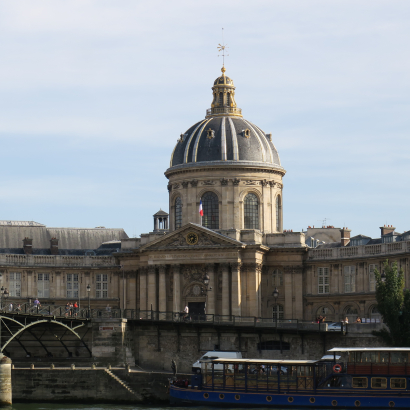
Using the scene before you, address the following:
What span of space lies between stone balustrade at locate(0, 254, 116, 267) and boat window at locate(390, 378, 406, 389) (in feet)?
157

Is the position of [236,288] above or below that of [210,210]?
below

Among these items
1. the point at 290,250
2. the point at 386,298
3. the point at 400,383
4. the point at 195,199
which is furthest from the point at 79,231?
the point at 400,383

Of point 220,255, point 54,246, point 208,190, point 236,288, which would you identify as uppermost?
point 208,190

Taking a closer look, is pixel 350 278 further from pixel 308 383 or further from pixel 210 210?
pixel 308 383

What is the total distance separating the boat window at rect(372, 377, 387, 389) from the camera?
7936 centimetres

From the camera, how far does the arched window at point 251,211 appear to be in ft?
385

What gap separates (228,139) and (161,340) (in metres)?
27.3

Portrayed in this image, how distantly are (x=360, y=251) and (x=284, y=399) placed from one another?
3336 centimetres

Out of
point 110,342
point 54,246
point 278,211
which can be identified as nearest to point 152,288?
point 54,246

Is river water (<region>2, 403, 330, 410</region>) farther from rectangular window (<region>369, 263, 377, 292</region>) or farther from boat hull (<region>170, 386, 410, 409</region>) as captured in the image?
rectangular window (<region>369, 263, 377, 292</region>)

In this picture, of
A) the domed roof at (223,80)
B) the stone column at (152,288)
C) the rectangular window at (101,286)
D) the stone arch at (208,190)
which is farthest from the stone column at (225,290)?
the domed roof at (223,80)

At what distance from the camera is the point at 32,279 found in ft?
393

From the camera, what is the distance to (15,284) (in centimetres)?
11931

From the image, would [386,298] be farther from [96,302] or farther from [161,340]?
[96,302]
